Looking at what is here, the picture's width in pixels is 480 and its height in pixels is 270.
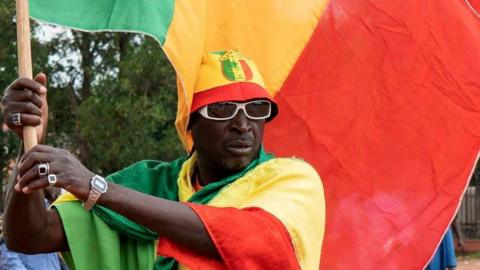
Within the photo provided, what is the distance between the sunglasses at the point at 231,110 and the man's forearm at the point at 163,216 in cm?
48

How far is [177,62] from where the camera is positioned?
3.74 metres

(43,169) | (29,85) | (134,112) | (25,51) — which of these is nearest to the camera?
(43,169)

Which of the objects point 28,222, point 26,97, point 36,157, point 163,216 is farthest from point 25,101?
point 163,216

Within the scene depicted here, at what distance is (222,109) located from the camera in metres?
3.71

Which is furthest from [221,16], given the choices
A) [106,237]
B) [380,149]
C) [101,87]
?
[101,87]

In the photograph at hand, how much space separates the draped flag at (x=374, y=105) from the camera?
14.6 feet

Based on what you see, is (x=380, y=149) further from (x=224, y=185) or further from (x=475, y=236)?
(x=475, y=236)

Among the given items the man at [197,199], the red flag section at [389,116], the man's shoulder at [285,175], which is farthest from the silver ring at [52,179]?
the red flag section at [389,116]

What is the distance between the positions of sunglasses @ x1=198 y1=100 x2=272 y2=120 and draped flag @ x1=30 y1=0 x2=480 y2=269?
67 cm

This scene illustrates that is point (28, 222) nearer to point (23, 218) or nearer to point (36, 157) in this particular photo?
point (23, 218)

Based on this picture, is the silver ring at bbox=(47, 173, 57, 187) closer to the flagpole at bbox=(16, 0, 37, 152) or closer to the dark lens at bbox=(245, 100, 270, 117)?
the flagpole at bbox=(16, 0, 37, 152)

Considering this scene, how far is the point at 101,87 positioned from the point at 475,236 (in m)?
→ 11.7

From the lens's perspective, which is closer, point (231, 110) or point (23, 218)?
point (23, 218)

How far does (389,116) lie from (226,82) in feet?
3.78
